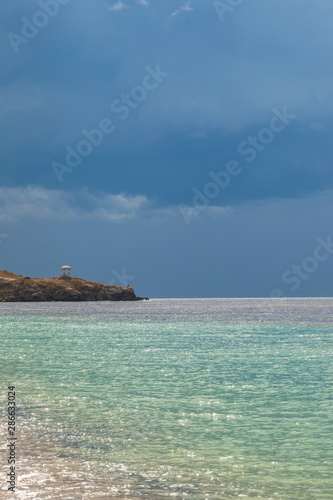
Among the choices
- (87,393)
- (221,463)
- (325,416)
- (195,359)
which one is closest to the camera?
(221,463)

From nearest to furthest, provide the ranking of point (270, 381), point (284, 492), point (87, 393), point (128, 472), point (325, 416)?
point (284, 492) < point (128, 472) < point (325, 416) < point (87, 393) < point (270, 381)

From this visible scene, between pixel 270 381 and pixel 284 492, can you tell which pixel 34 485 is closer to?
pixel 284 492

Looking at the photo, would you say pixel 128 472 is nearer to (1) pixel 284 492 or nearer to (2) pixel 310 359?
(1) pixel 284 492

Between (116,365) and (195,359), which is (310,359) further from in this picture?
(116,365)

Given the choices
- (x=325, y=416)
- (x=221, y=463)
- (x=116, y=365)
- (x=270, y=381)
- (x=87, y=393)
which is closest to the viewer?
(x=221, y=463)

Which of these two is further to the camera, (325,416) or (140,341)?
(140,341)

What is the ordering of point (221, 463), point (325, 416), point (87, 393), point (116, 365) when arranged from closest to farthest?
point (221, 463) → point (325, 416) → point (87, 393) → point (116, 365)

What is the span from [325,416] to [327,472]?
861 cm

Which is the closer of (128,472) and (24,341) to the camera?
(128,472)

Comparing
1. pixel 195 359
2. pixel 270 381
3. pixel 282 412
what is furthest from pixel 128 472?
pixel 195 359

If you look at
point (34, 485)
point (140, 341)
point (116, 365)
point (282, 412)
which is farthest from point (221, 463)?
point (140, 341)

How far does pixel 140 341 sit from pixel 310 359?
84.8 ft

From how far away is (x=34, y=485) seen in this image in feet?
47.3

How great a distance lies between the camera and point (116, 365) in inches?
1729
